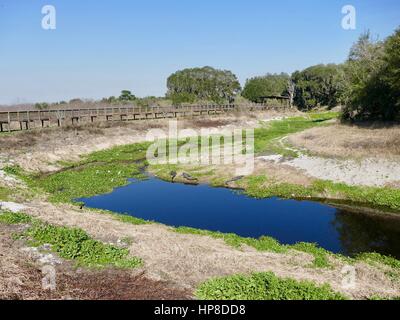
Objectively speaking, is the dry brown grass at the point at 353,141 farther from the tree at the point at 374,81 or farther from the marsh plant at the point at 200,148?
the marsh plant at the point at 200,148

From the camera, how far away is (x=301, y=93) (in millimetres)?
138000

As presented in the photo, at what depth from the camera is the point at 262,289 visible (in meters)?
12.7

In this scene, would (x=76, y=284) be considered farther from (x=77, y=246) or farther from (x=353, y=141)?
(x=353, y=141)

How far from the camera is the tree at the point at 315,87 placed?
12650cm

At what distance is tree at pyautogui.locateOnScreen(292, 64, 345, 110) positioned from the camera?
126 m

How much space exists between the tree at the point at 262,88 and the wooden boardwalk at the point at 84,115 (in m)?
54.2

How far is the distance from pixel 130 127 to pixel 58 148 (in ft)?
56.1

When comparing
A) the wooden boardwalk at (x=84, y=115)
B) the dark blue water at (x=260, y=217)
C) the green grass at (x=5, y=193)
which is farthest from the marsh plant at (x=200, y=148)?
the green grass at (x=5, y=193)

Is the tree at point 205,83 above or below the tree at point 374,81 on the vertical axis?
above

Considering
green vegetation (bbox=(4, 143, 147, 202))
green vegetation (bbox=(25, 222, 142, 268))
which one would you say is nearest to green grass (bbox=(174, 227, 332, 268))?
green vegetation (bbox=(25, 222, 142, 268))

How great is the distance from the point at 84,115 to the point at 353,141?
39.0 m

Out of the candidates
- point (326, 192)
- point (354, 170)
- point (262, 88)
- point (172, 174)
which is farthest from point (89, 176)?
point (262, 88)

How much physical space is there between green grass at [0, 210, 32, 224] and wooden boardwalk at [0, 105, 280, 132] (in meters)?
30.5
